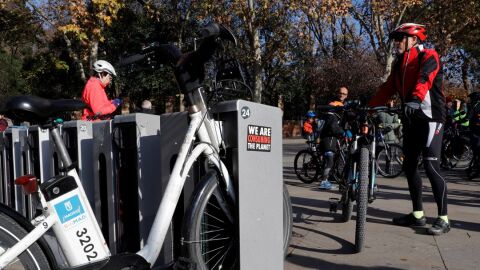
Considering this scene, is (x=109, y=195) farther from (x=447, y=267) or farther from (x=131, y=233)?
(x=447, y=267)

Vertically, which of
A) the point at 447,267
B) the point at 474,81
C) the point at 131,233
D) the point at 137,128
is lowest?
the point at 447,267

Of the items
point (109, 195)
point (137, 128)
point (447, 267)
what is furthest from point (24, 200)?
point (447, 267)

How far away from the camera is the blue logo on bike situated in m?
2.21

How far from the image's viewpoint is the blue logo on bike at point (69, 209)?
7.25 ft

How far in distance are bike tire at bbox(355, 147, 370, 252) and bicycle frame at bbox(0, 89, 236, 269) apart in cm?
158

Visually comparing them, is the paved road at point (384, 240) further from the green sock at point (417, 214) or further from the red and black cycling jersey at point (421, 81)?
the red and black cycling jersey at point (421, 81)

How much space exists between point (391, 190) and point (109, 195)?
5.12 meters

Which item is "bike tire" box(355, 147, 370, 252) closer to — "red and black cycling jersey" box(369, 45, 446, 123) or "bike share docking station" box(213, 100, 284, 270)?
"red and black cycling jersey" box(369, 45, 446, 123)

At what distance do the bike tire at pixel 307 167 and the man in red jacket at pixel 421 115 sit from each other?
152 inches

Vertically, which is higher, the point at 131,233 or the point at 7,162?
the point at 7,162

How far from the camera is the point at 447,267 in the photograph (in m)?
3.40

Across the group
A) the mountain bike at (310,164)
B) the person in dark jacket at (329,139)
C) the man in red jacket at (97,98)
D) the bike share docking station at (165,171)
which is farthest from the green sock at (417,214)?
the mountain bike at (310,164)

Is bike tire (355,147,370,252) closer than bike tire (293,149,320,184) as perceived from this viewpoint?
Yes

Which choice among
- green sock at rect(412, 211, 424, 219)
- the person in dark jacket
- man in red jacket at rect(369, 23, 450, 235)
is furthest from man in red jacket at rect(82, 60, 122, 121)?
the person in dark jacket
